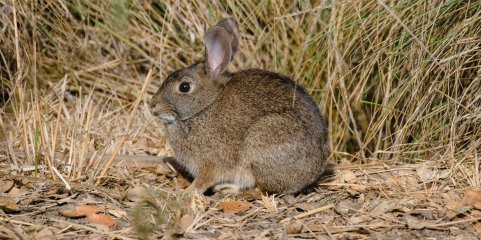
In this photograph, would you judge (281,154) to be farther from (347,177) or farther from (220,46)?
(220,46)

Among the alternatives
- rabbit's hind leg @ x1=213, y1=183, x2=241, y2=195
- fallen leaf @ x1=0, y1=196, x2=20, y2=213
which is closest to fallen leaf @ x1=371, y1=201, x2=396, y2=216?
rabbit's hind leg @ x1=213, y1=183, x2=241, y2=195

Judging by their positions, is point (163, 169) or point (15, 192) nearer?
Answer: point (15, 192)

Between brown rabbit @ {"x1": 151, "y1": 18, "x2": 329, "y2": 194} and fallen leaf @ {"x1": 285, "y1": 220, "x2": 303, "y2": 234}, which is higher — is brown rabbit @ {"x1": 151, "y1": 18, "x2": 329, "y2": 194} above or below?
above

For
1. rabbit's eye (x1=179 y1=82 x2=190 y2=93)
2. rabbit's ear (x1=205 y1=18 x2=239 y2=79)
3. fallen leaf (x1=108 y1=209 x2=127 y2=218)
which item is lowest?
fallen leaf (x1=108 y1=209 x2=127 y2=218)

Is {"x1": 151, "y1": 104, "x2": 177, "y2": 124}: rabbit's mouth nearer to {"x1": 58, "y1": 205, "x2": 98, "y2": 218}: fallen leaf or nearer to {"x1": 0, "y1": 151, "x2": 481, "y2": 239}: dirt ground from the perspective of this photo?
{"x1": 0, "y1": 151, "x2": 481, "y2": 239}: dirt ground

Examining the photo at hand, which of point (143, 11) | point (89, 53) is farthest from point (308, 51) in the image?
point (89, 53)

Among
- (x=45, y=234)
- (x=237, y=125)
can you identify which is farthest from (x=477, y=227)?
(x=45, y=234)
